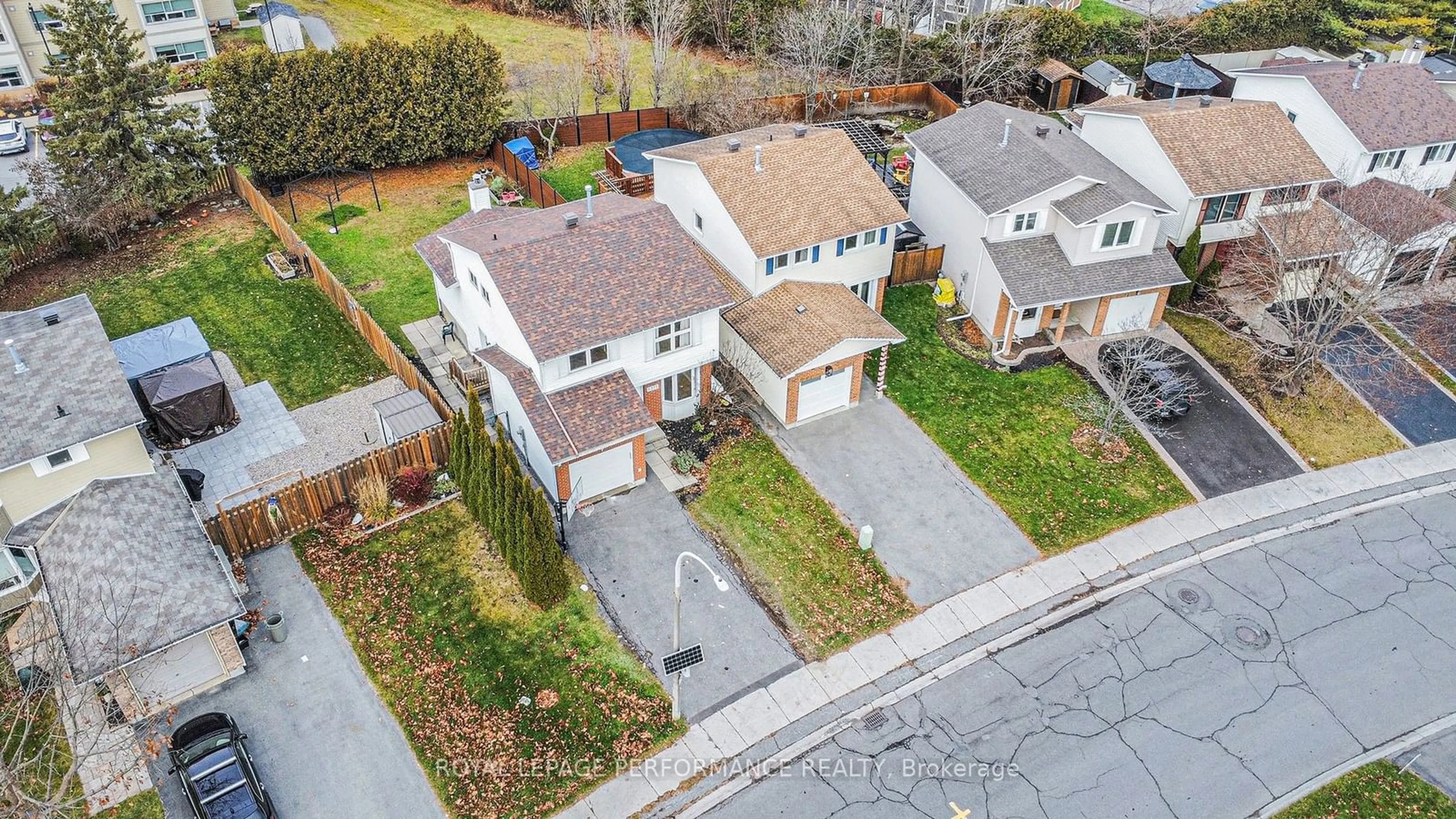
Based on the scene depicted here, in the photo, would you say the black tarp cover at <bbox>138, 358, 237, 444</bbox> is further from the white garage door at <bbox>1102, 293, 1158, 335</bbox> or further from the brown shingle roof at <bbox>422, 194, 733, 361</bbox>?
the white garage door at <bbox>1102, 293, 1158, 335</bbox>

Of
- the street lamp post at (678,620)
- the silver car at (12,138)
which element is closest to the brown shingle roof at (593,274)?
the street lamp post at (678,620)

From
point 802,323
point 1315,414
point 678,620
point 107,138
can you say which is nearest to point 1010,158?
point 802,323

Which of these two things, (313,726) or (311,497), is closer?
(313,726)

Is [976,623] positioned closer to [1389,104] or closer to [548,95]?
[1389,104]

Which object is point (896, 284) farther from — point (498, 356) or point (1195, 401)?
point (498, 356)

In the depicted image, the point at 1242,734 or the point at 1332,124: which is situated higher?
the point at 1332,124

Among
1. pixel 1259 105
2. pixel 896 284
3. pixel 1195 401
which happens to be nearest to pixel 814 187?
pixel 896 284

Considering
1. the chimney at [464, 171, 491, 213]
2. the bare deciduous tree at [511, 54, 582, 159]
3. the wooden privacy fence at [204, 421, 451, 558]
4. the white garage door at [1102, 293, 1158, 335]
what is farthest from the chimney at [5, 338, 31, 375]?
the white garage door at [1102, 293, 1158, 335]
